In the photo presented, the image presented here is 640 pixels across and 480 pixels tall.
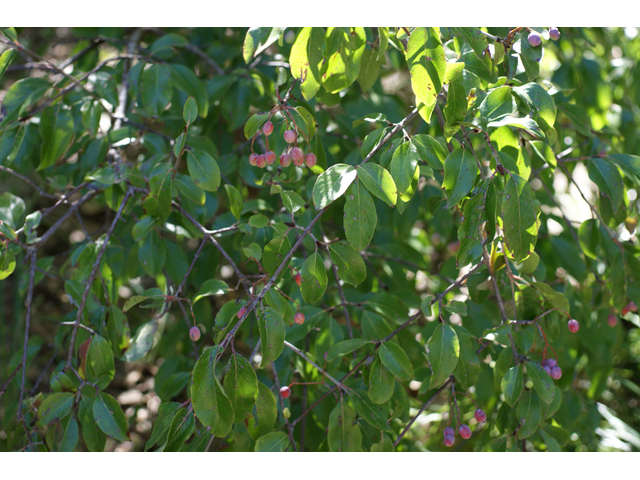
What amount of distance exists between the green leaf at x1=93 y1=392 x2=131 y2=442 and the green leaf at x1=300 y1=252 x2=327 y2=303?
0.44 m

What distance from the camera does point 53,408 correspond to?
86cm

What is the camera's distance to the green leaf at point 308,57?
2.45 feet

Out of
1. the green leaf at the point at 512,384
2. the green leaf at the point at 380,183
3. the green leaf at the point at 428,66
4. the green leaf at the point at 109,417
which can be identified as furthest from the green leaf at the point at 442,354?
the green leaf at the point at 109,417

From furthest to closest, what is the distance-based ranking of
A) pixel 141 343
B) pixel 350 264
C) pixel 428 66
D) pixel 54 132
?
pixel 54 132 < pixel 141 343 < pixel 350 264 < pixel 428 66

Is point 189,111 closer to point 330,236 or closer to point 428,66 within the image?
point 428,66

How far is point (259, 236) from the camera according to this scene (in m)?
1.04

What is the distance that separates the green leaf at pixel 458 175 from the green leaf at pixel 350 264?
165mm

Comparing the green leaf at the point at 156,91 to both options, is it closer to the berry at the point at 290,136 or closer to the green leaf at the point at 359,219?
the berry at the point at 290,136

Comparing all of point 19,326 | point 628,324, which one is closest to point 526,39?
point 19,326

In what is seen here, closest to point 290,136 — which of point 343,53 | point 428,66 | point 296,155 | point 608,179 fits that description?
point 296,155

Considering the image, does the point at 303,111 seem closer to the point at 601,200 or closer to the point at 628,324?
the point at 601,200

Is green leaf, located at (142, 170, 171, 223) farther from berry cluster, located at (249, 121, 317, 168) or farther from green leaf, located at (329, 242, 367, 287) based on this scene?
green leaf, located at (329, 242, 367, 287)

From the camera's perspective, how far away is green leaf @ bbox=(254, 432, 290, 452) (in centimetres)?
81

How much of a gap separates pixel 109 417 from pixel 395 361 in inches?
20.7
